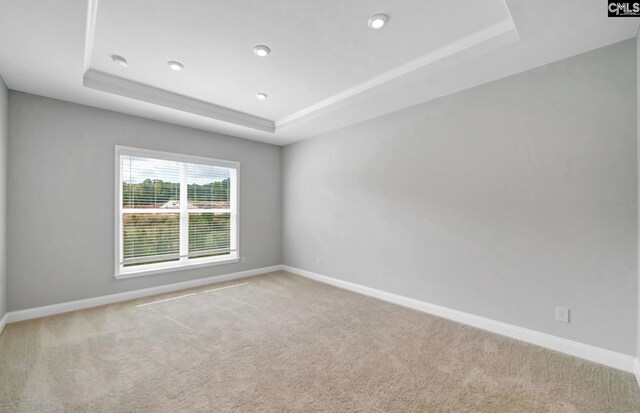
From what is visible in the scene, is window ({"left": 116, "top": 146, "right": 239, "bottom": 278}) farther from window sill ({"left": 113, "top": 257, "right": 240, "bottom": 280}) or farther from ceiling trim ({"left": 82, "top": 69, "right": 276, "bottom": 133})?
ceiling trim ({"left": 82, "top": 69, "right": 276, "bottom": 133})

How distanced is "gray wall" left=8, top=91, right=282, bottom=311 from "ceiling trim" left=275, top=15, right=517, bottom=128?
257 cm

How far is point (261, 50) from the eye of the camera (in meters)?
2.59

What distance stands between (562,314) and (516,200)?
1074mm

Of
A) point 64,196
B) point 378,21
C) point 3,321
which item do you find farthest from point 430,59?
point 3,321

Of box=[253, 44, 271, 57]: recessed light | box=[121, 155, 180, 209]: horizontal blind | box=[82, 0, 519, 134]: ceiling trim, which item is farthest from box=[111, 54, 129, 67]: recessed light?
box=[121, 155, 180, 209]: horizontal blind

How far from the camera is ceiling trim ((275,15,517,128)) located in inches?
89.7

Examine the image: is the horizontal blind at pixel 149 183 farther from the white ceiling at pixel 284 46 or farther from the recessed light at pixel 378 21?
the recessed light at pixel 378 21

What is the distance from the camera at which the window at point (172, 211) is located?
390 centimetres

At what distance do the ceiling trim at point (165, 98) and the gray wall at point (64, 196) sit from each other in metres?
0.70

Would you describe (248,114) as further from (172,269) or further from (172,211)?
(172,269)

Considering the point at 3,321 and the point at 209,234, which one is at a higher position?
the point at 209,234

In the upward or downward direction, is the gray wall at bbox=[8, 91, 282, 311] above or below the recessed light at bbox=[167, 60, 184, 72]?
below

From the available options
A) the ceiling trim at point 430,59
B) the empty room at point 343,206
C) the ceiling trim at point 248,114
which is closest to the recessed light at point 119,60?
the empty room at point 343,206

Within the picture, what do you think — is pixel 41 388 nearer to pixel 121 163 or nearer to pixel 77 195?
pixel 77 195
